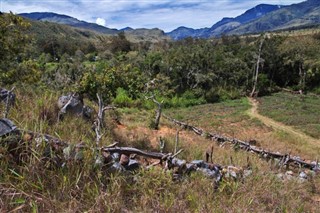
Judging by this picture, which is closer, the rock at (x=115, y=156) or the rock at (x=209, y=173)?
the rock at (x=115, y=156)

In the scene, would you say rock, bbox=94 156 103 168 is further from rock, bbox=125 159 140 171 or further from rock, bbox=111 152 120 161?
rock, bbox=125 159 140 171

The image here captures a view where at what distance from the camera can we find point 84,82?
8844 millimetres

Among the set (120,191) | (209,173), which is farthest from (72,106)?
(120,191)

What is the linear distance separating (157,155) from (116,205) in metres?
1.07

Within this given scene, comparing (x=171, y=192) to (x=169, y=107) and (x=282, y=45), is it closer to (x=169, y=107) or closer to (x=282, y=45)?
(x=169, y=107)

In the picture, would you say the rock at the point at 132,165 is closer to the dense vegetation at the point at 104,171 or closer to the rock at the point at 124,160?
the rock at the point at 124,160

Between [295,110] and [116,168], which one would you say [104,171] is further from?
[295,110]

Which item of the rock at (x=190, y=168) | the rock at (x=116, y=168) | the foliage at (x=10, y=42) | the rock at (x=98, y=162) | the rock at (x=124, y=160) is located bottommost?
the rock at (x=190, y=168)

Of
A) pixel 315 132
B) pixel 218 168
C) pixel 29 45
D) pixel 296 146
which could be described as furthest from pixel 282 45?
pixel 218 168

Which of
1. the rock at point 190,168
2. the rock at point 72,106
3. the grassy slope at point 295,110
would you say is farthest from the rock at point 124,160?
the grassy slope at point 295,110

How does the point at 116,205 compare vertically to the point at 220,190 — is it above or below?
above

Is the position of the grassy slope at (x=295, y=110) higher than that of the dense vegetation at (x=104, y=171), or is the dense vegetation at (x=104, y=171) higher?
the dense vegetation at (x=104, y=171)

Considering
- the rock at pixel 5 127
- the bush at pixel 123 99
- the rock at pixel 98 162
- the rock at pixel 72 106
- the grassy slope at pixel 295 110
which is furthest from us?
the bush at pixel 123 99

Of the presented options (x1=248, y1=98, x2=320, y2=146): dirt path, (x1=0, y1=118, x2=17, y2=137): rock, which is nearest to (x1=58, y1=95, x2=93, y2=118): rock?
(x1=0, y1=118, x2=17, y2=137): rock
